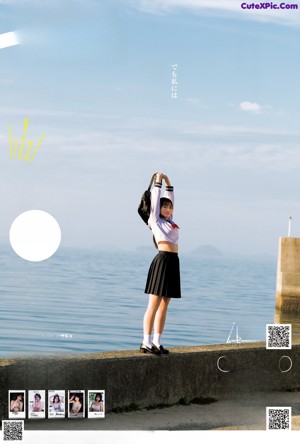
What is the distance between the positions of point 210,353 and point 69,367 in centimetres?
150

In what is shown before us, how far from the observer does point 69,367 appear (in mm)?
8312

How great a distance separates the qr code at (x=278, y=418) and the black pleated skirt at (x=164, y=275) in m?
1.18

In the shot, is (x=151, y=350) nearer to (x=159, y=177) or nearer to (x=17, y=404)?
(x=17, y=404)

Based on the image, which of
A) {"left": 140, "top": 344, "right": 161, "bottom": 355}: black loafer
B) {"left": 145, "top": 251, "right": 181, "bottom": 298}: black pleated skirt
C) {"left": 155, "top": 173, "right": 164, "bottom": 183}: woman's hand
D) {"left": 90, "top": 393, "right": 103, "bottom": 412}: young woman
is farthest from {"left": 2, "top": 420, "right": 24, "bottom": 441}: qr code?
{"left": 155, "top": 173, "right": 164, "bottom": 183}: woman's hand

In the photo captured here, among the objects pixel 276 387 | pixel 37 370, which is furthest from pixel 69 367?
pixel 276 387

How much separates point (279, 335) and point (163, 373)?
101cm

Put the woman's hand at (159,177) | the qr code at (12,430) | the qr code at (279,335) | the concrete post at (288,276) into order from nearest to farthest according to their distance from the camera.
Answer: the qr code at (12,430) → the woman's hand at (159,177) → the qr code at (279,335) → the concrete post at (288,276)

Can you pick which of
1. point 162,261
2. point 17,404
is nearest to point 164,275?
point 162,261

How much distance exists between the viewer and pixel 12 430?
25.5 feet

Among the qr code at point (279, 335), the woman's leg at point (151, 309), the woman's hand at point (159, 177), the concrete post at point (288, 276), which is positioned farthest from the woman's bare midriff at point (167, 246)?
the concrete post at point (288, 276)

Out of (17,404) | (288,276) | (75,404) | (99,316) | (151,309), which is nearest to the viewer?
(17,404)

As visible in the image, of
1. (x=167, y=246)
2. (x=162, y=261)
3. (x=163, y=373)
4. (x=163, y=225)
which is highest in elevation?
(x=163, y=225)

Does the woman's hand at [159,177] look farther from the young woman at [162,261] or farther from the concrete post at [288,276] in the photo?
the concrete post at [288,276]

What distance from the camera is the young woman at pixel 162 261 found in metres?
8.35
